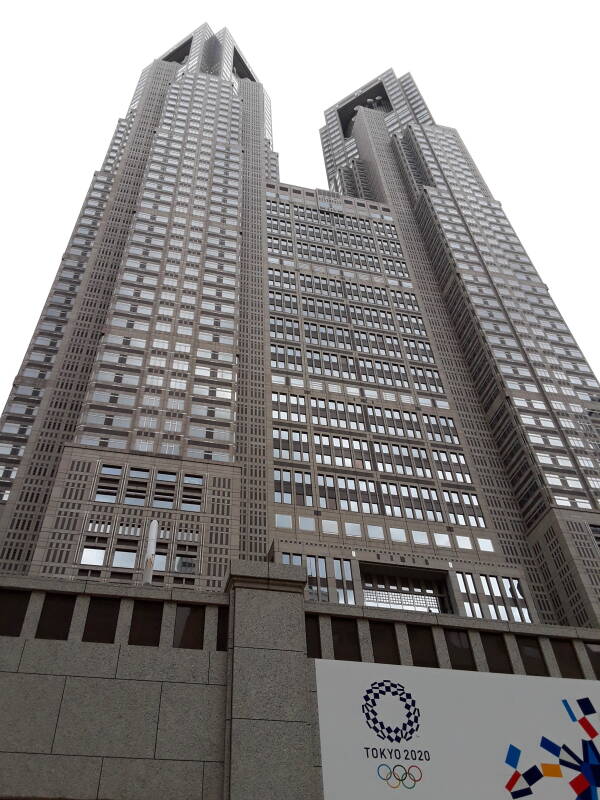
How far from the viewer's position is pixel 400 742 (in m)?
24.3

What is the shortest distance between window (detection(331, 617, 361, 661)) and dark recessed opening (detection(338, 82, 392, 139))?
177m

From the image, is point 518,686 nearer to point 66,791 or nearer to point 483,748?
point 483,748

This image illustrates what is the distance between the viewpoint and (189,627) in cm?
2762

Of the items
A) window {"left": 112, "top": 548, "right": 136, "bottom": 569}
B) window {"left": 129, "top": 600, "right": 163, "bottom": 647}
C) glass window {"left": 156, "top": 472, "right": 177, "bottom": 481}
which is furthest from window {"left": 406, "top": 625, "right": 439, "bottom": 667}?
glass window {"left": 156, "top": 472, "right": 177, "bottom": 481}

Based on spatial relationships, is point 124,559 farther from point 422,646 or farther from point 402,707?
point 402,707

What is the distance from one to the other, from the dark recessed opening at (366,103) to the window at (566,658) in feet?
579

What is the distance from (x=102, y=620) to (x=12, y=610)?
3553 mm

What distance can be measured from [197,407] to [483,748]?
55054 millimetres

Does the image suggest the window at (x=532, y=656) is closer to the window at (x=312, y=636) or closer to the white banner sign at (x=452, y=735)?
the white banner sign at (x=452, y=735)

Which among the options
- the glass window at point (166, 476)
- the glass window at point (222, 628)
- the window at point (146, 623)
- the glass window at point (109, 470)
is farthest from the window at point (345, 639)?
the glass window at point (109, 470)

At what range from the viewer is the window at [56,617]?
26.4 meters

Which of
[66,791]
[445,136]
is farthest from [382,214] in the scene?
[66,791]

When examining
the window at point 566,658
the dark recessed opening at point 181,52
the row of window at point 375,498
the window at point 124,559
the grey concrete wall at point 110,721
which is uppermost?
the dark recessed opening at point 181,52

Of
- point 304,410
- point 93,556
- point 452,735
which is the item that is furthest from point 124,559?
point 452,735
